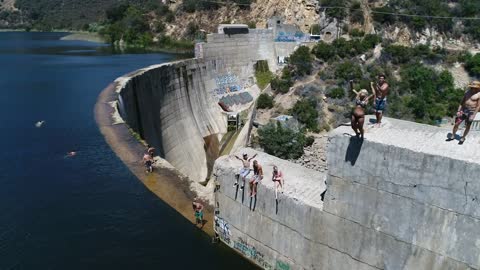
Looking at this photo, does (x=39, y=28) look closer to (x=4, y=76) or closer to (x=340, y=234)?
(x=4, y=76)

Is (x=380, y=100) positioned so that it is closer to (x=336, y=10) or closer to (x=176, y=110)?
(x=176, y=110)

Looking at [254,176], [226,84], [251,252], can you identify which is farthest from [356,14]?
[251,252]

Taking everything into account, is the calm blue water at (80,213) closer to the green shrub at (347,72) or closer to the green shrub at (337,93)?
the green shrub at (337,93)

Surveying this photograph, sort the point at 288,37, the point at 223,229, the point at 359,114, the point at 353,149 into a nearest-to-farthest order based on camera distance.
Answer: the point at 359,114 → the point at 353,149 → the point at 223,229 → the point at 288,37

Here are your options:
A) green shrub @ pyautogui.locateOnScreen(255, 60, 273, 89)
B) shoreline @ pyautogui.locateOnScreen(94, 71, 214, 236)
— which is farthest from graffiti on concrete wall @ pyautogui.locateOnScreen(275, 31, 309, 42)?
shoreline @ pyautogui.locateOnScreen(94, 71, 214, 236)

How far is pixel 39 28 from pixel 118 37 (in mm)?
73209

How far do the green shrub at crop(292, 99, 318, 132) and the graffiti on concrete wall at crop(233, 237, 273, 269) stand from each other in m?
25.3

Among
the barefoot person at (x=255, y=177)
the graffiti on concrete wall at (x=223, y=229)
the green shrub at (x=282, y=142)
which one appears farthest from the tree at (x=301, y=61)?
the barefoot person at (x=255, y=177)

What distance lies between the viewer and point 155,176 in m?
21.5

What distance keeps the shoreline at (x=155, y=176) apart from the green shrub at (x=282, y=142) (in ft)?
39.6

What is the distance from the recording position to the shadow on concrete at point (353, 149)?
13.0 metres

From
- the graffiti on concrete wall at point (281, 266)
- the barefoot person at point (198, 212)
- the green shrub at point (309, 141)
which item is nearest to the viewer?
the graffiti on concrete wall at point (281, 266)

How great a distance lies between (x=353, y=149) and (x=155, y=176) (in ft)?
37.7

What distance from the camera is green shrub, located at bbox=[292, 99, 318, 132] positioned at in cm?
4119
